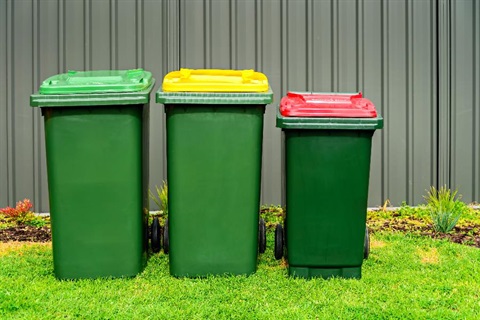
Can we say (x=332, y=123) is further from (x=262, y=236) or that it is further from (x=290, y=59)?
(x=290, y=59)

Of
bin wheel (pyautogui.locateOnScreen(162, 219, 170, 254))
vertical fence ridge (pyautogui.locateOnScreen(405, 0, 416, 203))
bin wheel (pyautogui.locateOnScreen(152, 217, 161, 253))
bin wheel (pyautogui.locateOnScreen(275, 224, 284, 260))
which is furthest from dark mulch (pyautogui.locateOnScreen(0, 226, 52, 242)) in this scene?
vertical fence ridge (pyautogui.locateOnScreen(405, 0, 416, 203))

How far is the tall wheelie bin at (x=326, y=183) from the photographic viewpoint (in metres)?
5.39

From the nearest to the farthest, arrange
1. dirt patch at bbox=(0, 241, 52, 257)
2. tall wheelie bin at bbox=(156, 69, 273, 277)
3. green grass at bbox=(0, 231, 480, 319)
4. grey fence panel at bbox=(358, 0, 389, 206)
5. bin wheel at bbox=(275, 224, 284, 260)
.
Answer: green grass at bbox=(0, 231, 480, 319), tall wheelie bin at bbox=(156, 69, 273, 277), bin wheel at bbox=(275, 224, 284, 260), dirt patch at bbox=(0, 241, 52, 257), grey fence panel at bbox=(358, 0, 389, 206)

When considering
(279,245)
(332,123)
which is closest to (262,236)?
(279,245)

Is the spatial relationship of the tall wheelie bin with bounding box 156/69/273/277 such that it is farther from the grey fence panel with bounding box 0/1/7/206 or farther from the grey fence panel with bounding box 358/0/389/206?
the grey fence panel with bounding box 0/1/7/206

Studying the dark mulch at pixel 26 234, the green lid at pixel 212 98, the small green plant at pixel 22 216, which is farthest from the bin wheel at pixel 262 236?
the small green plant at pixel 22 216

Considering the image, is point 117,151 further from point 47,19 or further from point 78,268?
point 47,19

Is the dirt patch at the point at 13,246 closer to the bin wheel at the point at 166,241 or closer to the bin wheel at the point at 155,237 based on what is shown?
the bin wheel at the point at 155,237

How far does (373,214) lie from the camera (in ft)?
26.1

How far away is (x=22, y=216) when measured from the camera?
25.1ft

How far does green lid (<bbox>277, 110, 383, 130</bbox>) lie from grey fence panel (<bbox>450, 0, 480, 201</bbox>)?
3.25 meters

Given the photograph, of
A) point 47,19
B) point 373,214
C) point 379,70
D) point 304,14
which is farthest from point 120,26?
point 373,214

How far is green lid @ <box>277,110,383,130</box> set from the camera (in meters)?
5.35

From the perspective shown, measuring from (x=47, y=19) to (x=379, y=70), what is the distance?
3.65m
